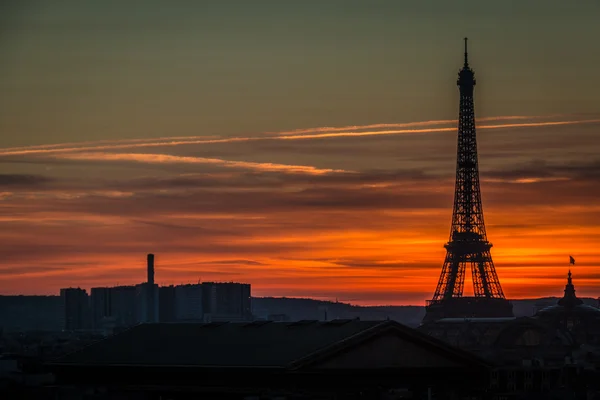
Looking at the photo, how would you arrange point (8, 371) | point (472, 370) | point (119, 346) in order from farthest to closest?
point (8, 371) < point (119, 346) < point (472, 370)

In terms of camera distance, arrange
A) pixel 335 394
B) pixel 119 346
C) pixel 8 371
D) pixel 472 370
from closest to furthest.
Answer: pixel 335 394 < pixel 472 370 < pixel 119 346 < pixel 8 371

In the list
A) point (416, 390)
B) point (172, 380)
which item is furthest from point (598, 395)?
point (172, 380)

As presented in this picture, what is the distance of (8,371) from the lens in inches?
4043

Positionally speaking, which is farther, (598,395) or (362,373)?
(598,395)

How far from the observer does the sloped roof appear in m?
84.1

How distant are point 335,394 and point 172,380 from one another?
9768mm

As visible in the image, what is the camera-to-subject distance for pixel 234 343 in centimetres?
8994

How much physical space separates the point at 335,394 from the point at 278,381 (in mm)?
3227

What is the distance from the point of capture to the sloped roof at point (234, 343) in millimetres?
84062

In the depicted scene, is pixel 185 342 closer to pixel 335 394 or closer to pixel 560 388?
pixel 335 394

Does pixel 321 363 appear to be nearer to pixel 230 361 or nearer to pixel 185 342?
pixel 230 361

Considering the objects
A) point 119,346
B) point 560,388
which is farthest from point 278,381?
point 560,388

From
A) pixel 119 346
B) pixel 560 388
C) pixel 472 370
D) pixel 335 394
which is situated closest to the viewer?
pixel 335 394

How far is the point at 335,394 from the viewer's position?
80812mm
